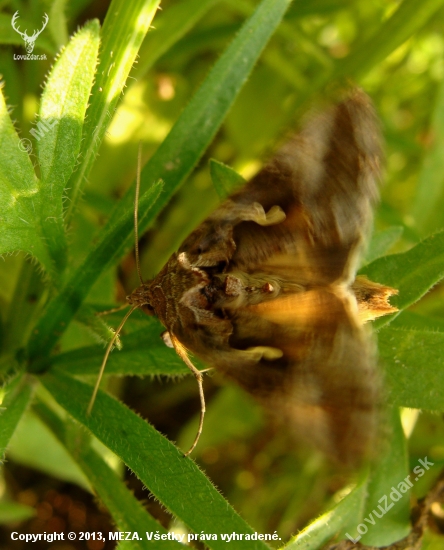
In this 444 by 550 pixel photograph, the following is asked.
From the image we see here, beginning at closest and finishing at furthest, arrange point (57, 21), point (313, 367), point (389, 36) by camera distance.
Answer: point (313, 367), point (57, 21), point (389, 36)

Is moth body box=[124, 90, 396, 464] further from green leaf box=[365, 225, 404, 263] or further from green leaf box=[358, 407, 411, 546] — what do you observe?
green leaf box=[358, 407, 411, 546]

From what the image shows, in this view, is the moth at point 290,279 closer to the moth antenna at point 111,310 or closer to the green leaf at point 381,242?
the moth antenna at point 111,310

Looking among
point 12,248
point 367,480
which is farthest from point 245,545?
point 12,248

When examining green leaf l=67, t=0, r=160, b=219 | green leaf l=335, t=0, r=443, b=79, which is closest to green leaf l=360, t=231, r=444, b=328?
green leaf l=67, t=0, r=160, b=219

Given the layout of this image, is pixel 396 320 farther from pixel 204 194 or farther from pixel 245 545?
pixel 204 194

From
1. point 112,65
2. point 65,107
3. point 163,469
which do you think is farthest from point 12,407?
point 112,65

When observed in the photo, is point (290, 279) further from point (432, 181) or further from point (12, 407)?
point (432, 181)
